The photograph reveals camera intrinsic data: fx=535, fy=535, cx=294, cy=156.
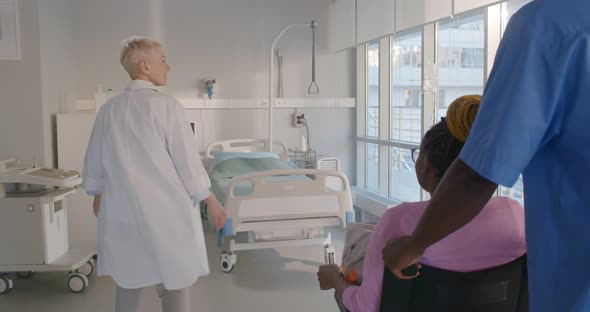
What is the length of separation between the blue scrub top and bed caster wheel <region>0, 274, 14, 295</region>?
3299 mm

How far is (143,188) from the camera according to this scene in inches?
84.9

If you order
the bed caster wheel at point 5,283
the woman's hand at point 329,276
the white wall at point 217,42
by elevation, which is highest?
the white wall at point 217,42

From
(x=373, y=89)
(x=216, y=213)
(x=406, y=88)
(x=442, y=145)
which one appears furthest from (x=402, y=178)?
(x=442, y=145)

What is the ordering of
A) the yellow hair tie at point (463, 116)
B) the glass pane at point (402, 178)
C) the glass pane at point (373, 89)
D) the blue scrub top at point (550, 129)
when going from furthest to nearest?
the glass pane at point (373, 89), the glass pane at point (402, 178), the yellow hair tie at point (463, 116), the blue scrub top at point (550, 129)

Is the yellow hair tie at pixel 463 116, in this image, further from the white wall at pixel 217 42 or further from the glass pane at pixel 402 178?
the white wall at pixel 217 42

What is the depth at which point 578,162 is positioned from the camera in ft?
2.44

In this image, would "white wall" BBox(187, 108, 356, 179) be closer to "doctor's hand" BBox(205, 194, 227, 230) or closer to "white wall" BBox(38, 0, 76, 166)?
"white wall" BBox(38, 0, 76, 166)

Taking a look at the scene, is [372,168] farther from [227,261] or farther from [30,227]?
[30,227]

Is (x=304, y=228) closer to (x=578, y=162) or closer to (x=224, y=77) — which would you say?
(x=224, y=77)

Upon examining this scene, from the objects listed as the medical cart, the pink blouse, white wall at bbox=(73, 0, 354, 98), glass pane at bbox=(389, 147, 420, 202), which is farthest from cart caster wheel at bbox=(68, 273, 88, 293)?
glass pane at bbox=(389, 147, 420, 202)

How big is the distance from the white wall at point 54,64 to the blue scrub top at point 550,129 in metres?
3.99

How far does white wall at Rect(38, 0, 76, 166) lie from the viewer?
163 inches

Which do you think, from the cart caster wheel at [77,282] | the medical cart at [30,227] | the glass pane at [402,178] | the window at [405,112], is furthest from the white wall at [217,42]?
the cart caster wheel at [77,282]

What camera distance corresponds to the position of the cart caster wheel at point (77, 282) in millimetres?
3301
